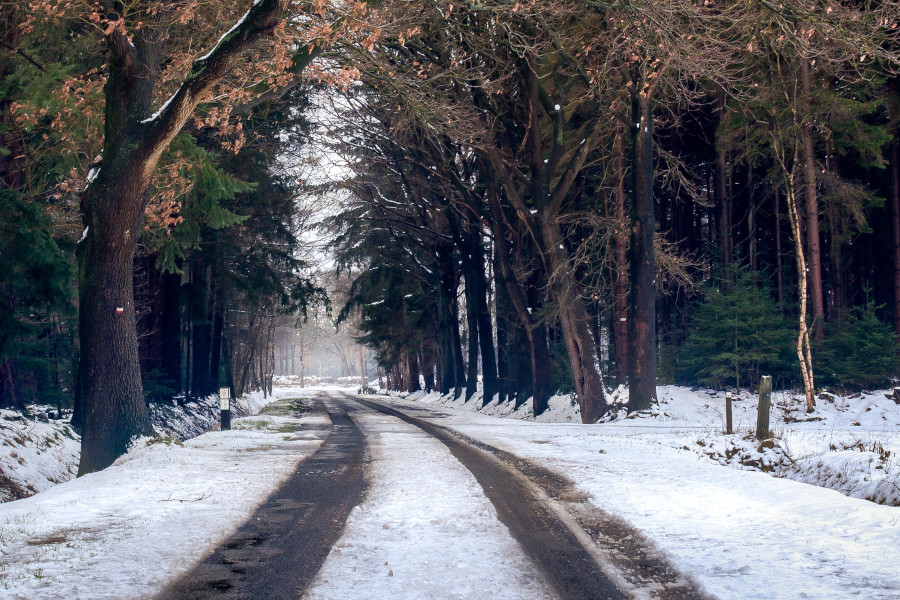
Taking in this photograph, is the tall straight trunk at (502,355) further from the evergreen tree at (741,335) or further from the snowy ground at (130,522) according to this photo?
the snowy ground at (130,522)

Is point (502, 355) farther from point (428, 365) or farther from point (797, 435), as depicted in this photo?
point (797, 435)

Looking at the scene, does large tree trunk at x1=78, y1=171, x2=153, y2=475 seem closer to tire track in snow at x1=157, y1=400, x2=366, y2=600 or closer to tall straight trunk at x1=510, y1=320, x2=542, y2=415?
tire track in snow at x1=157, y1=400, x2=366, y2=600

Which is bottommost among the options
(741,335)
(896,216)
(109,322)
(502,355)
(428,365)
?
(428,365)

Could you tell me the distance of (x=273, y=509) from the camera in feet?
22.5

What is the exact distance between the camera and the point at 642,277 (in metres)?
18.2

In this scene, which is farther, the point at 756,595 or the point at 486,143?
the point at 486,143

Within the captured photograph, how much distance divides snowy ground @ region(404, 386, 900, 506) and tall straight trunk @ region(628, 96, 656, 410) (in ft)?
2.36

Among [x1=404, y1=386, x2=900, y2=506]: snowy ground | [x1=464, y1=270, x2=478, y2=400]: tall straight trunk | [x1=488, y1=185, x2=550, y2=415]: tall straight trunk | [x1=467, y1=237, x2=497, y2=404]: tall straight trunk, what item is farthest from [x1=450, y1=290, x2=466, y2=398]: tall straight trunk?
[x1=404, y1=386, x2=900, y2=506]: snowy ground

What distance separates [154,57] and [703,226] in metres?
29.8

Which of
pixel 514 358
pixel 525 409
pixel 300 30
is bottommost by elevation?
pixel 525 409

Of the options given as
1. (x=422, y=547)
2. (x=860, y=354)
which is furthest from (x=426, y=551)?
(x=860, y=354)

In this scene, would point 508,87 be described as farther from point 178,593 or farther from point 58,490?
point 178,593

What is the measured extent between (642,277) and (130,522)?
14.8m

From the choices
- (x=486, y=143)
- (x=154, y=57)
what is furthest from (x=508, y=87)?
(x=154, y=57)
